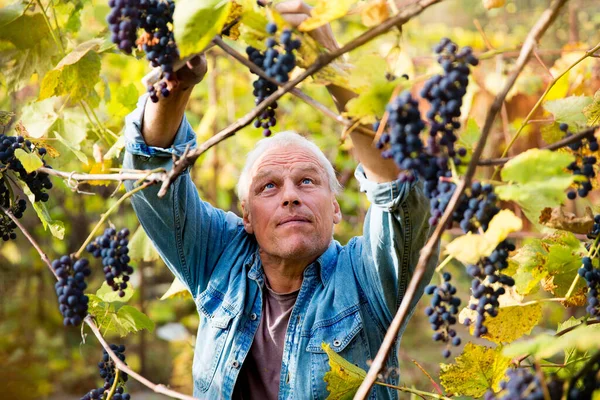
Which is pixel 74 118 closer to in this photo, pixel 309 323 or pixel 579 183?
pixel 309 323

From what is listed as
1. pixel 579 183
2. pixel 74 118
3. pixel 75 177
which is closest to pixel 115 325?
pixel 75 177

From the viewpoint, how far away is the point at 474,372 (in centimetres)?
132

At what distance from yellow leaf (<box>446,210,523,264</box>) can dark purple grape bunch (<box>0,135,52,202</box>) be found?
0.98 m

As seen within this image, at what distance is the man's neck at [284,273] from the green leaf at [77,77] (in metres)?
0.65

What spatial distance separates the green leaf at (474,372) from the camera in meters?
1.30

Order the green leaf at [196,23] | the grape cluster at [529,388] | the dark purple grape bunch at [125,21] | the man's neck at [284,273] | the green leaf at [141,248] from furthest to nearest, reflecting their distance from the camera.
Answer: the green leaf at [141,248] → the man's neck at [284,273] → the dark purple grape bunch at [125,21] → the green leaf at [196,23] → the grape cluster at [529,388]

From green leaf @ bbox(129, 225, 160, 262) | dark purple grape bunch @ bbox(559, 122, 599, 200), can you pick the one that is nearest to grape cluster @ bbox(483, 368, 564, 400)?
dark purple grape bunch @ bbox(559, 122, 599, 200)

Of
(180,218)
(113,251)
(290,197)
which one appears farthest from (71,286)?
(290,197)

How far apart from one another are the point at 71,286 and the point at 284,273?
2.16 feet

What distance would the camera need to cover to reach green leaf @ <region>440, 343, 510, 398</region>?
1299mm

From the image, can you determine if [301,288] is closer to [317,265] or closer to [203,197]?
[317,265]

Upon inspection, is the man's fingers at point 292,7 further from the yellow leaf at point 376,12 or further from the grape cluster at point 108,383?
the grape cluster at point 108,383

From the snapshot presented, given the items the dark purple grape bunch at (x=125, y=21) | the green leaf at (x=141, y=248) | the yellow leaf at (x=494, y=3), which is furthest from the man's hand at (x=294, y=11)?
the green leaf at (x=141, y=248)

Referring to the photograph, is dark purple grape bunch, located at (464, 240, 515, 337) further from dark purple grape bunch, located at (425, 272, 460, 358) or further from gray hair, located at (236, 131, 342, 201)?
gray hair, located at (236, 131, 342, 201)
